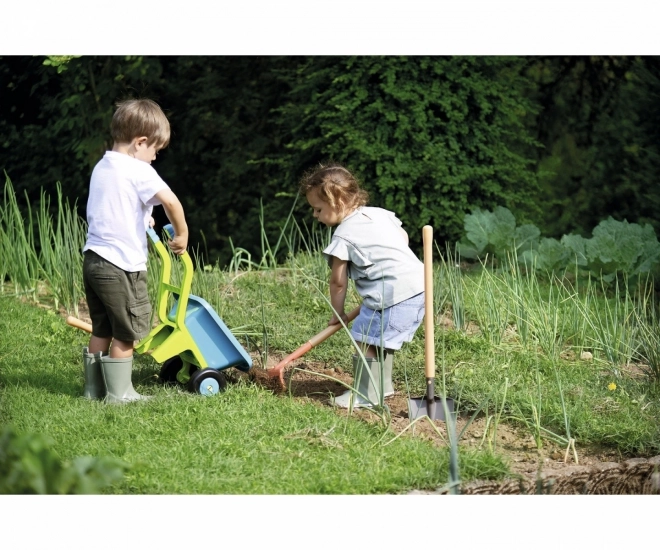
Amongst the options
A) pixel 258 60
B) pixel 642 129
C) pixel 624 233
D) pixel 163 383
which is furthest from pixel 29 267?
pixel 642 129

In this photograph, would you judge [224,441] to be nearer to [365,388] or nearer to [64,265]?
[365,388]

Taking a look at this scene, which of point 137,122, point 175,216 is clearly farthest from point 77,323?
point 137,122

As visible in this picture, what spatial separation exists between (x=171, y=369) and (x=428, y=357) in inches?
55.1

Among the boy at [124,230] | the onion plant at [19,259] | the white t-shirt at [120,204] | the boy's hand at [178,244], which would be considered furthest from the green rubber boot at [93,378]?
the onion plant at [19,259]

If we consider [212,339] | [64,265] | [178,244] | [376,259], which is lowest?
[212,339]

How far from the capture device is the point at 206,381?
419 cm

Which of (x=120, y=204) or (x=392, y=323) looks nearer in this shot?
(x=120, y=204)

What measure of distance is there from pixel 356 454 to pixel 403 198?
Answer: 3.70 metres

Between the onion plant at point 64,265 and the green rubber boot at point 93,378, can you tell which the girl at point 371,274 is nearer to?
the green rubber boot at point 93,378

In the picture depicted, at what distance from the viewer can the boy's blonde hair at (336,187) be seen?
420cm

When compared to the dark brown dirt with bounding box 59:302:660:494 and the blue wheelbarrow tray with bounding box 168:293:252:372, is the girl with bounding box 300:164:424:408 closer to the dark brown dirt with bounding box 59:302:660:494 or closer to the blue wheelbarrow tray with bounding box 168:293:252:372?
the dark brown dirt with bounding box 59:302:660:494

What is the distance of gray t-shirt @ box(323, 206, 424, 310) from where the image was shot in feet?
13.7

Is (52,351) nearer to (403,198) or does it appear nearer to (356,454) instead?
(356,454)

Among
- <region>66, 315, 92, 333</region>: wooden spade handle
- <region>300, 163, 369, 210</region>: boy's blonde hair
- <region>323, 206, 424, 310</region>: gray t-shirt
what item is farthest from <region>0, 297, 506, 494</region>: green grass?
<region>300, 163, 369, 210</region>: boy's blonde hair
